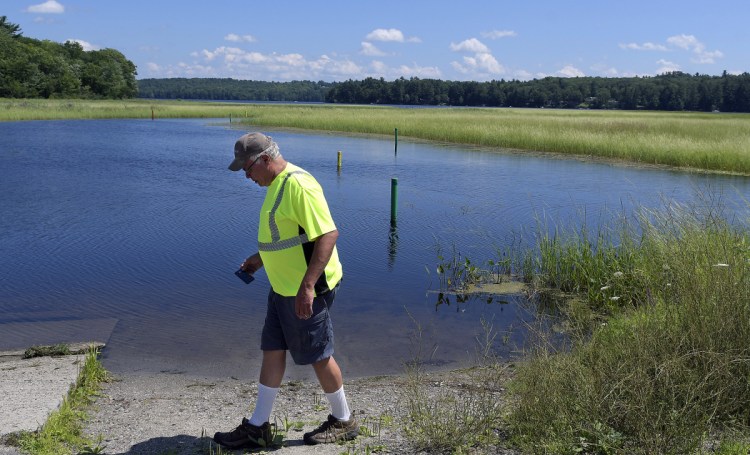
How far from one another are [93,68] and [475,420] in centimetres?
10599

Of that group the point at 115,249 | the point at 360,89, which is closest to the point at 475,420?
the point at 115,249

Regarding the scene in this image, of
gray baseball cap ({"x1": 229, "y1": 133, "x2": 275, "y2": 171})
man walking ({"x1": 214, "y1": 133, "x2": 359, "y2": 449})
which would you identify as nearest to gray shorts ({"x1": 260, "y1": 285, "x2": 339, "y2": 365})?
man walking ({"x1": 214, "y1": 133, "x2": 359, "y2": 449})

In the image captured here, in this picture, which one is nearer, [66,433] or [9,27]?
[66,433]

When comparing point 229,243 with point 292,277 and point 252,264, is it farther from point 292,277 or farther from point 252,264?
point 292,277

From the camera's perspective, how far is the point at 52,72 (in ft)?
293

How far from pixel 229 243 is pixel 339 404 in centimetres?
811

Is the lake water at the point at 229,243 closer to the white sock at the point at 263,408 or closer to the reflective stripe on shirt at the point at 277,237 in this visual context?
the white sock at the point at 263,408

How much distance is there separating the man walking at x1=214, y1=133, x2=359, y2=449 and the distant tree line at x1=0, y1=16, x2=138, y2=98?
286ft

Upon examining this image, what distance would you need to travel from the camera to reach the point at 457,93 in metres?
153

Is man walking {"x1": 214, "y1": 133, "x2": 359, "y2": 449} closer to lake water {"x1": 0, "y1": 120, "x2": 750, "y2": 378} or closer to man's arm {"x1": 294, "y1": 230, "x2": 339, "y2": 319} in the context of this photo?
man's arm {"x1": 294, "y1": 230, "x2": 339, "y2": 319}

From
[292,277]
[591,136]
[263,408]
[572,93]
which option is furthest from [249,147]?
[572,93]

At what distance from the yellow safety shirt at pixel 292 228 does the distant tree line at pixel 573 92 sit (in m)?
115

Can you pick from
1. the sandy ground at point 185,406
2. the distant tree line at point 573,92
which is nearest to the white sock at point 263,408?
the sandy ground at point 185,406

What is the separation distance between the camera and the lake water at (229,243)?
7.19 meters
